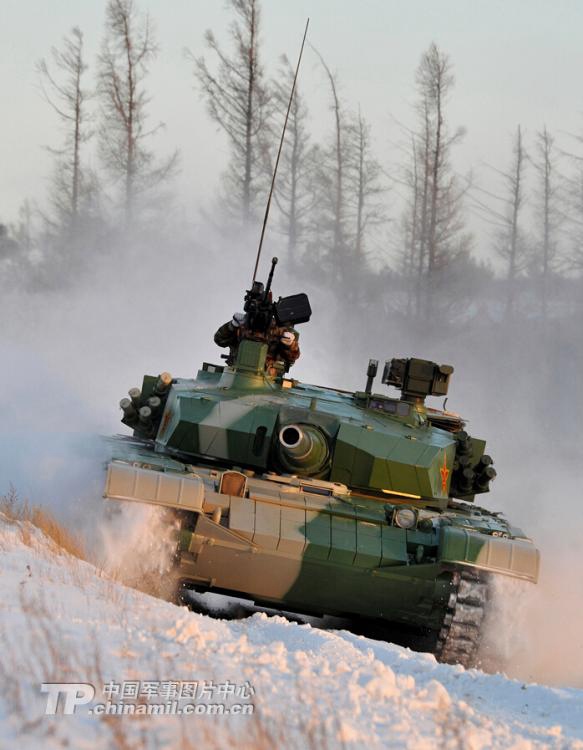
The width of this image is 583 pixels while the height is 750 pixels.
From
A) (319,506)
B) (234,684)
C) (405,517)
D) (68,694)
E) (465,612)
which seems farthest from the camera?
(405,517)

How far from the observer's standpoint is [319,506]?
11836mm

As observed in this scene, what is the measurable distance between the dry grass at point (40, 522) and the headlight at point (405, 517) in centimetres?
292

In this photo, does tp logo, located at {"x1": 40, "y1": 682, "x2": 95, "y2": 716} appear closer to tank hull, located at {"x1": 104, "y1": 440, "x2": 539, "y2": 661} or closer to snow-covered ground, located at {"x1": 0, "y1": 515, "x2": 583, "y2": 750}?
snow-covered ground, located at {"x1": 0, "y1": 515, "x2": 583, "y2": 750}

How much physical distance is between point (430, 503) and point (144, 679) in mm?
7050

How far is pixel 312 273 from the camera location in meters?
38.8

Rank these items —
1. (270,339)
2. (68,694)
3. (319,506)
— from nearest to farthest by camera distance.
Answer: (68,694) < (319,506) < (270,339)

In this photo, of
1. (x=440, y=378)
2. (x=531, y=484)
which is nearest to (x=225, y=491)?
(x=440, y=378)

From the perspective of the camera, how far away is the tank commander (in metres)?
15.1

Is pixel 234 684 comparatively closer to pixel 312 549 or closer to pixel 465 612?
pixel 312 549

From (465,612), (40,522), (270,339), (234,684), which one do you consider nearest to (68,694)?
(234,684)

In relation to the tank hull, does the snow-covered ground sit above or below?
below

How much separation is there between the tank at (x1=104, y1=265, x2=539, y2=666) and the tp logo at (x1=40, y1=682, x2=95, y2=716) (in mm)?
4937

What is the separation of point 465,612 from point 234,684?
16.5ft

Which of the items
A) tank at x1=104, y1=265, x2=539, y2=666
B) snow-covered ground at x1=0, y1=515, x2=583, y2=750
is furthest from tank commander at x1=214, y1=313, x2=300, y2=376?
snow-covered ground at x1=0, y1=515, x2=583, y2=750
